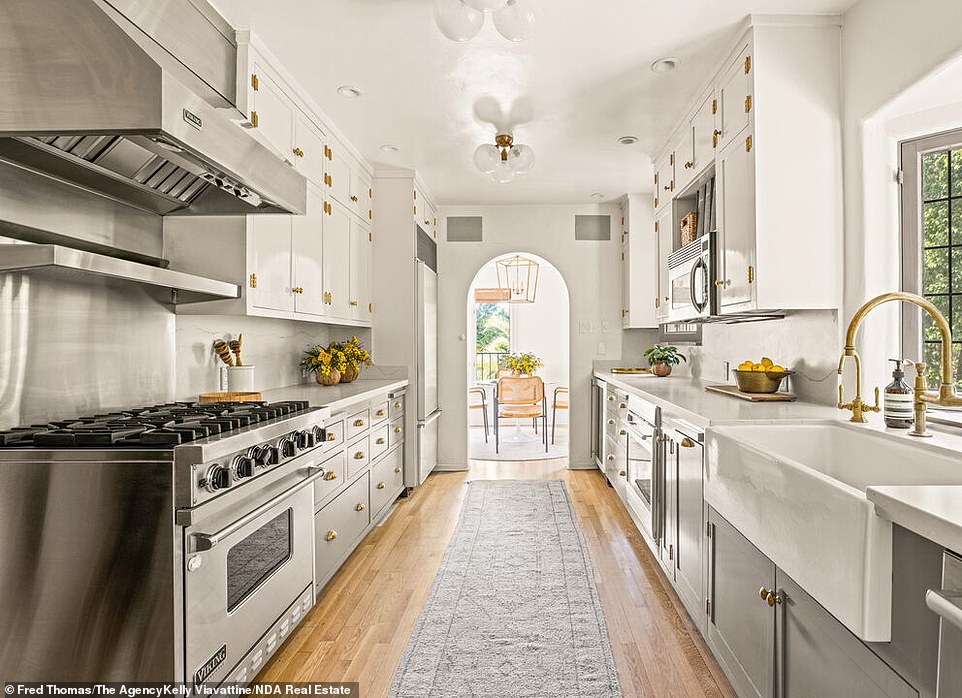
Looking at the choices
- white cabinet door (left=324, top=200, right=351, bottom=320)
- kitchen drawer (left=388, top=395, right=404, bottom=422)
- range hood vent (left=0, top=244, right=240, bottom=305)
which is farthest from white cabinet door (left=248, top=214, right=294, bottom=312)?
kitchen drawer (left=388, top=395, right=404, bottom=422)

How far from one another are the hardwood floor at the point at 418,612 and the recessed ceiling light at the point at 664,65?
8.15 ft

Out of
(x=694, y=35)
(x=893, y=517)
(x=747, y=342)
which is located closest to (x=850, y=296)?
(x=747, y=342)

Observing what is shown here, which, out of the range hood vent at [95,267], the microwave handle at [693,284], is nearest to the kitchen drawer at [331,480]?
the range hood vent at [95,267]

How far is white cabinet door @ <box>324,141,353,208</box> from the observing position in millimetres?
3682

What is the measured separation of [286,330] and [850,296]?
3.05 m

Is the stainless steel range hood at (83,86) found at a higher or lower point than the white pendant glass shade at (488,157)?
lower

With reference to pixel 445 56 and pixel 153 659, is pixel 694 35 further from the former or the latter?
pixel 153 659

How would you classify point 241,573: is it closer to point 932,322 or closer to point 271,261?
point 271,261

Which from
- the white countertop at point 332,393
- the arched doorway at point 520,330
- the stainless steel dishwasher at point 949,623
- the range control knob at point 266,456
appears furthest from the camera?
the arched doorway at point 520,330

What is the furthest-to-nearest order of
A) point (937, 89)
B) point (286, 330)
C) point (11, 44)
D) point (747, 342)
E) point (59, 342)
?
point (286, 330) → point (747, 342) → point (937, 89) → point (59, 342) → point (11, 44)

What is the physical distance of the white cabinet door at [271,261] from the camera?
2.66 m

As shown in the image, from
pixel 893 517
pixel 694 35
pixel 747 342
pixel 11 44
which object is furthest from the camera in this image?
pixel 747 342

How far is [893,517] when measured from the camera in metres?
1.05

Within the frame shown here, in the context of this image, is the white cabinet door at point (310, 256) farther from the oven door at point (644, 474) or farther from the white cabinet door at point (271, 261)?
the oven door at point (644, 474)
